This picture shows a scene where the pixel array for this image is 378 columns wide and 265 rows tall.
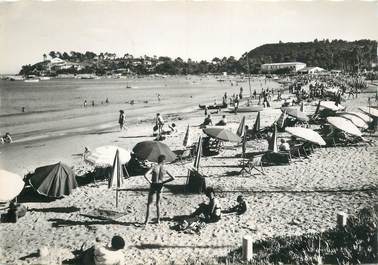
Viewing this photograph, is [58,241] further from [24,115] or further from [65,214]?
[24,115]

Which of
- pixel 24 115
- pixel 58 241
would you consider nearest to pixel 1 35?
pixel 58 241

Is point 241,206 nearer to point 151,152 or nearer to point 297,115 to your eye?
point 151,152

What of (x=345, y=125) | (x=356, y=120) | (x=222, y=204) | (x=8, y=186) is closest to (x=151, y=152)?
(x=222, y=204)

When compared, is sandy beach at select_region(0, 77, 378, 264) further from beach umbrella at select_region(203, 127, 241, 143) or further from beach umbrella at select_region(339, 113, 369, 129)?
beach umbrella at select_region(339, 113, 369, 129)

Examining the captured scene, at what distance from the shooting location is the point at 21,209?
416 inches

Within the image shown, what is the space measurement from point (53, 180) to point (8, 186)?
1355 mm

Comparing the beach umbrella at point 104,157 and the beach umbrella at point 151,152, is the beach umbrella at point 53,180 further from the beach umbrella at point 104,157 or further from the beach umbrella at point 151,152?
the beach umbrella at point 151,152

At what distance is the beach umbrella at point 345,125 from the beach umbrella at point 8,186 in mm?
12393

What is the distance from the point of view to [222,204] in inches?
440

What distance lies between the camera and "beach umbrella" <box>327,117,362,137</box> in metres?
16.7

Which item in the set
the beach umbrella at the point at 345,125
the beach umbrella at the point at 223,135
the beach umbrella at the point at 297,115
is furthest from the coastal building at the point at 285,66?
the beach umbrella at the point at 223,135

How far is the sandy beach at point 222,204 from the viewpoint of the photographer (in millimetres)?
8578

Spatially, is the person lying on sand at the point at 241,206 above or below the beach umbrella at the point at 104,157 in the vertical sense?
below

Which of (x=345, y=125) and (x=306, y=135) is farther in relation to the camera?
(x=345, y=125)
